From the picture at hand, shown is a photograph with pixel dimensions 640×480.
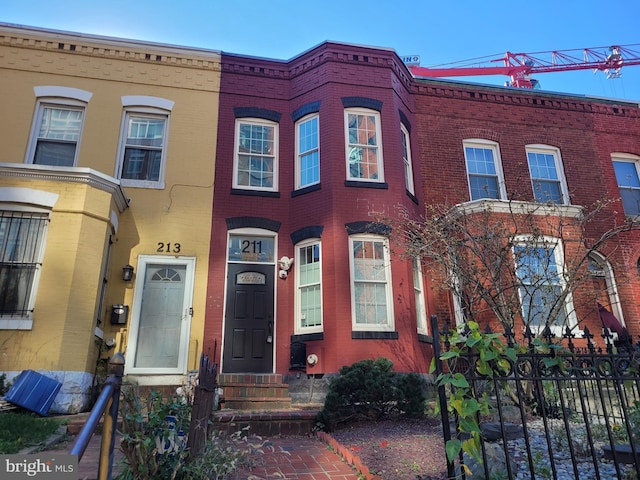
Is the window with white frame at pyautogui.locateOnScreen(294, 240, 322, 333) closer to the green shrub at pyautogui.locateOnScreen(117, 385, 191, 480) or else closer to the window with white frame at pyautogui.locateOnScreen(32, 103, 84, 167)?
the window with white frame at pyautogui.locateOnScreen(32, 103, 84, 167)

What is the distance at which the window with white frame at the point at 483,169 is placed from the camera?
11016mm

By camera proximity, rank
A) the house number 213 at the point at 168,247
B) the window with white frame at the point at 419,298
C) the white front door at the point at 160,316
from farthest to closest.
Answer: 1. the window with white frame at the point at 419,298
2. the house number 213 at the point at 168,247
3. the white front door at the point at 160,316

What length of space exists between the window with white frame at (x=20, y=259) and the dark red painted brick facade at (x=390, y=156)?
3066mm

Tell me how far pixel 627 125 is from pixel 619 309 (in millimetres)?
5461

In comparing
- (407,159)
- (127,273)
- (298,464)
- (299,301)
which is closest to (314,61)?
(407,159)

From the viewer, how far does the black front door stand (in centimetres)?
884

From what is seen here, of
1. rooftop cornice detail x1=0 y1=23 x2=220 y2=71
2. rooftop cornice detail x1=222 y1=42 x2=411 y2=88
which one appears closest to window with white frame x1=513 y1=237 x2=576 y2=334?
rooftop cornice detail x1=222 y1=42 x2=411 y2=88

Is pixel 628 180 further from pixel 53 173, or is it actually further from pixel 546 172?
pixel 53 173

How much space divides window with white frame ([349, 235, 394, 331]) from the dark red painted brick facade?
0.58 ft

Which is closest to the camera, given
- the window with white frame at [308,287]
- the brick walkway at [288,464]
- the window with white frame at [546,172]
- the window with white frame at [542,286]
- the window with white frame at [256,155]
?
the brick walkway at [288,464]

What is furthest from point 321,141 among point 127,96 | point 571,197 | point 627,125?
point 627,125

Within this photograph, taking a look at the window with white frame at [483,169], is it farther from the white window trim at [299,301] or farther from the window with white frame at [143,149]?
the window with white frame at [143,149]

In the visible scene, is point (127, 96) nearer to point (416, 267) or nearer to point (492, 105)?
point (416, 267)

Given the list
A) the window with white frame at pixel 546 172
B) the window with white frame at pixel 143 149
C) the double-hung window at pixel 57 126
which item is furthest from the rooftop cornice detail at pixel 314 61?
the window with white frame at pixel 546 172
